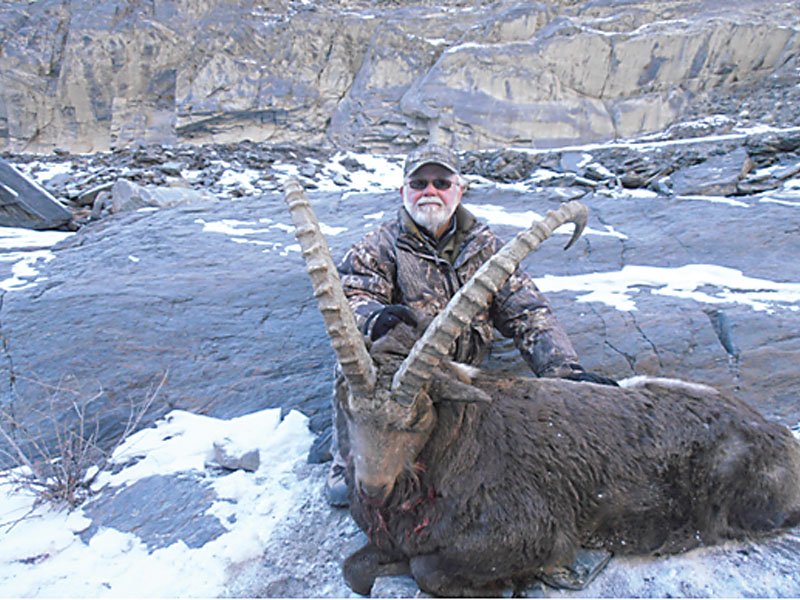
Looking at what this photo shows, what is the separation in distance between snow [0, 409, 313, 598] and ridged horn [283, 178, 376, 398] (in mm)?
1373

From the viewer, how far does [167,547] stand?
10.1ft

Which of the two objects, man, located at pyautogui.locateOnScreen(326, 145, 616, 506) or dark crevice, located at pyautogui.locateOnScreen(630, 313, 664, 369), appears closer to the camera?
man, located at pyautogui.locateOnScreen(326, 145, 616, 506)

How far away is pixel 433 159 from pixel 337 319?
7.51ft

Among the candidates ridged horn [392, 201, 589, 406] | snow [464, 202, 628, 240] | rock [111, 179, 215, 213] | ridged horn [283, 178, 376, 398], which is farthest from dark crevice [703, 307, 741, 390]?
rock [111, 179, 215, 213]

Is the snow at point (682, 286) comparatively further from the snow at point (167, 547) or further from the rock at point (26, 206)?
the rock at point (26, 206)

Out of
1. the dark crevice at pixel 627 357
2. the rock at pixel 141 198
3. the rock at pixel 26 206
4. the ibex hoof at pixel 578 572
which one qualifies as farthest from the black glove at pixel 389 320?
the rock at pixel 26 206

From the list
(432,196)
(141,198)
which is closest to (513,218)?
(432,196)

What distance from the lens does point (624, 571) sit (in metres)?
2.78

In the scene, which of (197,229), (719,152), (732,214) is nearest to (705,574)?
(732,214)

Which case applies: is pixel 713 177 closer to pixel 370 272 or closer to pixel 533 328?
pixel 533 328

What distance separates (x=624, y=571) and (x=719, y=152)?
1391 cm

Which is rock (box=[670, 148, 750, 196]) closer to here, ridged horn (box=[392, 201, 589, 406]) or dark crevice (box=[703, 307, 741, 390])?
dark crevice (box=[703, 307, 741, 390])

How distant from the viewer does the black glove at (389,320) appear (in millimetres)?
2891

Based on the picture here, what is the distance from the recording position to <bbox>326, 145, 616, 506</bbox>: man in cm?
418
